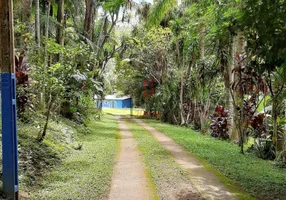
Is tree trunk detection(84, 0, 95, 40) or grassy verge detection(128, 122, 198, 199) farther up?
tree trunk detection(84, 0, 95, 40)

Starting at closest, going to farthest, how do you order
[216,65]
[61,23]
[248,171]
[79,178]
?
[79,178] < [248,171] < [216,65] < [61,23]

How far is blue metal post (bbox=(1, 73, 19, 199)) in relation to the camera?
418 cm

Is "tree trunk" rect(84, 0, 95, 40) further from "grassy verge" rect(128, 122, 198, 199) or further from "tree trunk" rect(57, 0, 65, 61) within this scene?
"grassy verge" rect(128, 122, 198, 199)

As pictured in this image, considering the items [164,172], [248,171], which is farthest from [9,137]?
[248,171]

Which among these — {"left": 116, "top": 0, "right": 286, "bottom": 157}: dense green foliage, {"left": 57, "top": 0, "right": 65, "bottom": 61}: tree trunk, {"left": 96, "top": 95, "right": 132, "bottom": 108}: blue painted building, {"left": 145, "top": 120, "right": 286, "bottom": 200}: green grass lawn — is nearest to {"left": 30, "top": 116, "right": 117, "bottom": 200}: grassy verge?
{"left": 145, "top": 120, "right": 286, "bottom": 200}: green grass lawn

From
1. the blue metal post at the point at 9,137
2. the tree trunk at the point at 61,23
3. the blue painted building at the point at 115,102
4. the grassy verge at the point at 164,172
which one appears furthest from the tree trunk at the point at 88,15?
the blue painted building at the point at 115,102

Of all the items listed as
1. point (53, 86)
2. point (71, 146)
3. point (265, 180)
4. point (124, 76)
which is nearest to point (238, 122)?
point (265, 180)

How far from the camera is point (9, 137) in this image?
13.8 ft

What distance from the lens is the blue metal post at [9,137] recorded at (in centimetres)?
418

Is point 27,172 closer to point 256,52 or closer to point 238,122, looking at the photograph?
point 256,52

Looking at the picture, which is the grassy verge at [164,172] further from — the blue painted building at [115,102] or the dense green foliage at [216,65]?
the blue painted building at [115,102]

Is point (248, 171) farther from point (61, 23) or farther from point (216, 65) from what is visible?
point (61, 23)

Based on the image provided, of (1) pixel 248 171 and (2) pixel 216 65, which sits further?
(2) pixel 216 65

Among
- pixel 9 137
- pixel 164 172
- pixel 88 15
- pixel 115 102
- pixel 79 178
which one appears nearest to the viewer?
pixel 9 137
